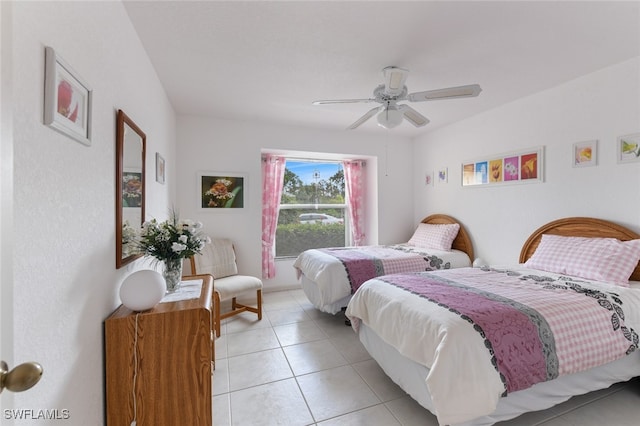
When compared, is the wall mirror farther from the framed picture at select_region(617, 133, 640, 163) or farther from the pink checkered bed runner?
the framed picture at select_region(617, 133, 640, 163)

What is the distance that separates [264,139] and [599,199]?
12.1 ft

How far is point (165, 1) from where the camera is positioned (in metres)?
1.59

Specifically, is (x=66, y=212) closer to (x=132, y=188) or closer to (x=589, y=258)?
(x=132, y=188)

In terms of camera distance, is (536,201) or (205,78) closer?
(205,78)

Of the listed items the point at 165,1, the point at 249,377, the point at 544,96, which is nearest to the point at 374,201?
the point at 544,96

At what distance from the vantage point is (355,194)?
4.79 meters

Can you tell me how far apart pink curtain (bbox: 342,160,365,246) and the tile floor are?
2.20 metres

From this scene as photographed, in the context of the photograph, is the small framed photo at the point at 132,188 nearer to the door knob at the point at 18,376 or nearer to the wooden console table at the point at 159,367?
the wooden console table at the point at 159,367

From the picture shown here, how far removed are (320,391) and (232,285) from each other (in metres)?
1.51

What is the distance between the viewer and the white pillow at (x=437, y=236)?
376 cm

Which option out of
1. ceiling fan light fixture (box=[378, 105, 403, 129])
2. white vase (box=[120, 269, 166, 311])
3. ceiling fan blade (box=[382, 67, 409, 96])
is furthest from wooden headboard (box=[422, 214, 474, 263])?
white vase (box=[120, 269, 166, 311])

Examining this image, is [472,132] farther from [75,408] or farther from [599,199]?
[75,408]

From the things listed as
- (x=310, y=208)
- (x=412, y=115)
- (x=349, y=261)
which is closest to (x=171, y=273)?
(x=349, y=261)

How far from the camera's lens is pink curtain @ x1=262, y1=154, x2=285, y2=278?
4168mm
